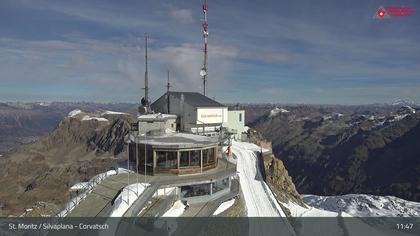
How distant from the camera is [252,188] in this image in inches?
1433

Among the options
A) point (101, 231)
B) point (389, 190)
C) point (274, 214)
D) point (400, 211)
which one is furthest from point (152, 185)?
point (389, 190)

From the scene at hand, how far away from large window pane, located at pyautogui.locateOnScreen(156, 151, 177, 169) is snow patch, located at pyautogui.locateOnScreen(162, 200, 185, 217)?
11.4 ft

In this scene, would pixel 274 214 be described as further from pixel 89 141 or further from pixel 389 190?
pixel 389 190

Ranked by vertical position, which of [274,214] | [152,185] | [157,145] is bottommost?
[274,214]

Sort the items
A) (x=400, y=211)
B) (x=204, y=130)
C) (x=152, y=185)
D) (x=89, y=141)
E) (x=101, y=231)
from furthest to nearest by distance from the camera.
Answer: (x=89, y=141) < (x=400, y=211) < (x=204, y=130) < (x=152, y=185) < (x=101, y=231)

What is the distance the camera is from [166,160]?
94.4 feet

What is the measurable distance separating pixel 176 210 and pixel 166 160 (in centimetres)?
502

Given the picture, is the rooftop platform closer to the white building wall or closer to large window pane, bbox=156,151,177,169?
large window pane, bbox=156,151,177,169

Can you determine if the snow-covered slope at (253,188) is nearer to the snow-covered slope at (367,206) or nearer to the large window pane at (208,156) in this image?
the large window pane at (208,156)

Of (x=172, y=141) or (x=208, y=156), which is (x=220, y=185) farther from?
(x=172, y=141)

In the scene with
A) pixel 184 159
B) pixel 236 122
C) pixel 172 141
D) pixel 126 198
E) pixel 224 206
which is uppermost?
pixel 172 141

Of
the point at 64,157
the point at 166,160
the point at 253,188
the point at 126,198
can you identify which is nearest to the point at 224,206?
the point at 166,160

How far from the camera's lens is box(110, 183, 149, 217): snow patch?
2103 cm

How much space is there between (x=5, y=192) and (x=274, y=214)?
92512mm
